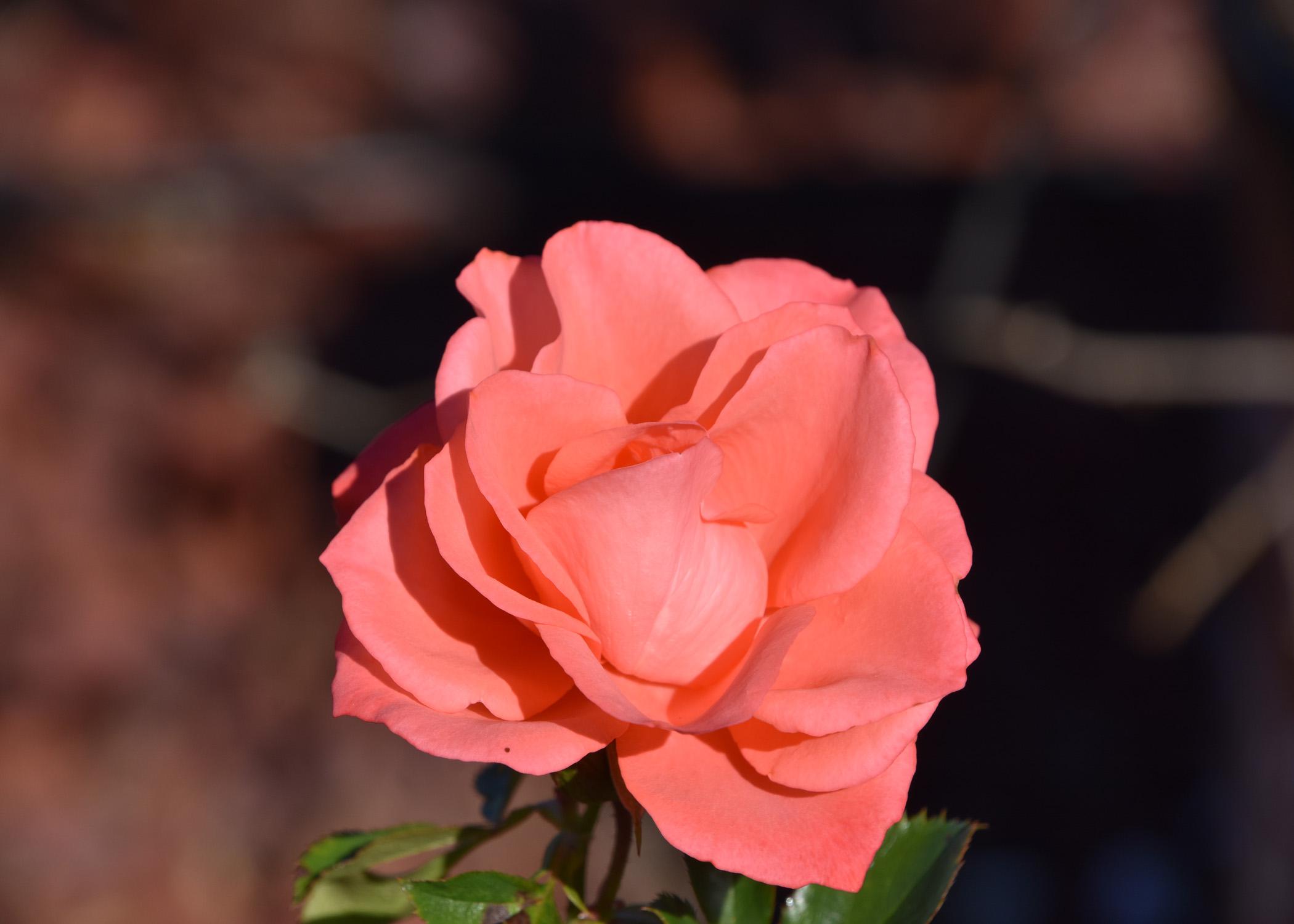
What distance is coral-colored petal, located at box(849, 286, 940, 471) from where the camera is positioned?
0.55 m

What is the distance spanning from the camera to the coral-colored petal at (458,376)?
51cm

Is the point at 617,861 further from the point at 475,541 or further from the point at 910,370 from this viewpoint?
the point at 910,370

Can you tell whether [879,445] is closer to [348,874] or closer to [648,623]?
[648,623]

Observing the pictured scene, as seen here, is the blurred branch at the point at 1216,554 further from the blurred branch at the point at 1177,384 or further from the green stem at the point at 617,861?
the green stem at the point at 617,861

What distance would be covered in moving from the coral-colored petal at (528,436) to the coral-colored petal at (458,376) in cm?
4

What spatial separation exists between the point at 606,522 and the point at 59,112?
9.99 feet

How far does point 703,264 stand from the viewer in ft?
9.05

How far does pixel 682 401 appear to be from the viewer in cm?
57

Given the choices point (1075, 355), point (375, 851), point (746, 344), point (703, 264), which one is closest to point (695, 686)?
point (746, 344)

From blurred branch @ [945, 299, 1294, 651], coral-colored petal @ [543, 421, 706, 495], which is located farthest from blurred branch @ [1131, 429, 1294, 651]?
coral-colored petal @ [543, 421, 706, 495]

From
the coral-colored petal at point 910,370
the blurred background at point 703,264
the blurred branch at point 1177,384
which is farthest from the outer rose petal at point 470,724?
the blurred branch at point 1177,384

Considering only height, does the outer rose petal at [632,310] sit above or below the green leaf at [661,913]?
above

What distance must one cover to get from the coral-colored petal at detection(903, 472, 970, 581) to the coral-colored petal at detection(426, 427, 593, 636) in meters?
0.17

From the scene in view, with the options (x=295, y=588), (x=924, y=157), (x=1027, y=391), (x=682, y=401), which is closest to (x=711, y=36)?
(x=924, y=157)
